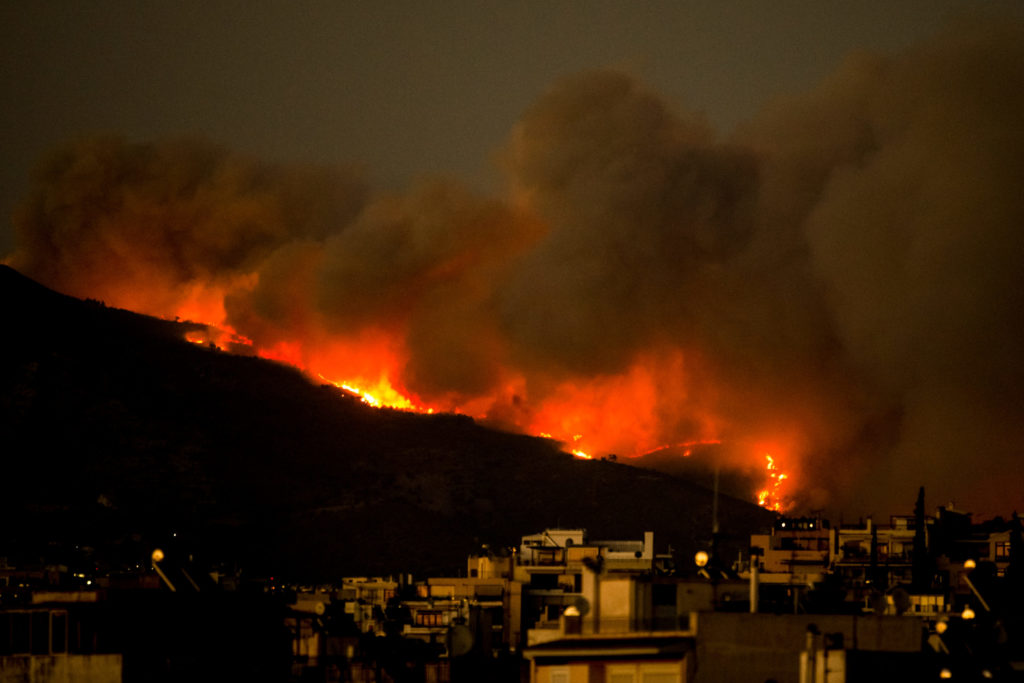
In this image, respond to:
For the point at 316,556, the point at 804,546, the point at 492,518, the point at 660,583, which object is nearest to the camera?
the point at 660,583

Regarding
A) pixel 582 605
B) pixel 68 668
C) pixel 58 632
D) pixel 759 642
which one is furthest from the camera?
pixel 58 632

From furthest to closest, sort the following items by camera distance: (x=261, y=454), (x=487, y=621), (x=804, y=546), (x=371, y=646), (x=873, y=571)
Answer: (x=261, y=454) → (x=804, y=546) → (x=487, y=621) → (x=873, y=571) → (x=371, y=646)

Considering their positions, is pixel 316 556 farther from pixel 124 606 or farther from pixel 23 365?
pixel 124 606

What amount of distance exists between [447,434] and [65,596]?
89995 millimetres

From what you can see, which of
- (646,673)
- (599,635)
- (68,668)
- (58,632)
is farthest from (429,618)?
(646,673)

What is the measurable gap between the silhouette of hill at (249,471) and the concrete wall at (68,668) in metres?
55.7

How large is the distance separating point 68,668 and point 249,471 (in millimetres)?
89274

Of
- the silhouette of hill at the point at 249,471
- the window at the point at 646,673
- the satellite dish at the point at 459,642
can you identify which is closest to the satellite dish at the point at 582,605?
the window at the point at 646,673

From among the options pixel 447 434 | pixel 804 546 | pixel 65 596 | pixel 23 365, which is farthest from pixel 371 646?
pixel 23 365

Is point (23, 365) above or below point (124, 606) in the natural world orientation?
above

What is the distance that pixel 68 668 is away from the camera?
29.9 metres

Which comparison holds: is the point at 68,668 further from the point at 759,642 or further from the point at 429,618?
the point at 429,618

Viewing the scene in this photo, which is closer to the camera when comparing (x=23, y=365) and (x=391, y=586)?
(x=391, y=586)

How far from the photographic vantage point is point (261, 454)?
4796 inches
